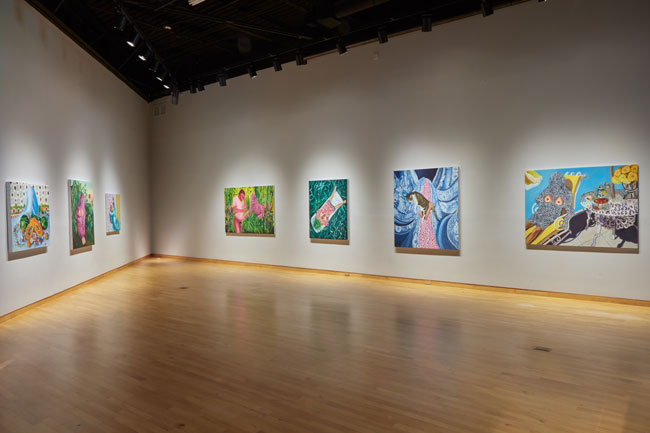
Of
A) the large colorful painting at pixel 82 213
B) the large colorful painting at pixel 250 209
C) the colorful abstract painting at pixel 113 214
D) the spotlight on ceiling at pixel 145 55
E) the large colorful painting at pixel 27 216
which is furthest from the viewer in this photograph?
the large colorful painting at pixel 250 209

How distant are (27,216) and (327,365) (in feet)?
17.8

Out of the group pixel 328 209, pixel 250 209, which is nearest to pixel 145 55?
pixel 250 209

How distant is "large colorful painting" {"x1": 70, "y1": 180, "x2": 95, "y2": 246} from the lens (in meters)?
8.11

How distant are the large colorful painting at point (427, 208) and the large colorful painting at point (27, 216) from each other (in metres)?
6.50

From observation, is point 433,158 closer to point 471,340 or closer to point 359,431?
point 471,340

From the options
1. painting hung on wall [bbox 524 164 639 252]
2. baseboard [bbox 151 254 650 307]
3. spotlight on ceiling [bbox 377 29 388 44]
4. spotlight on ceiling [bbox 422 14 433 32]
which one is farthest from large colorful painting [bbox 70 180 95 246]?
painting hung on wall [bbox 524 164 639 252]

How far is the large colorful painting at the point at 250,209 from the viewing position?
10766mm

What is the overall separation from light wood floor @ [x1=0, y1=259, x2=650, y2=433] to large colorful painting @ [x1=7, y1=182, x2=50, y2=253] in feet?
3.68

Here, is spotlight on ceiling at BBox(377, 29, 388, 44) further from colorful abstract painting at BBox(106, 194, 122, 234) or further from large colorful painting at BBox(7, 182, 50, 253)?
colorful abstract painting at BBox(106, 194, 122, 234)

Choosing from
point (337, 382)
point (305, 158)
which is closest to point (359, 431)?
point (337, 382)

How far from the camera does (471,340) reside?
4.93 m

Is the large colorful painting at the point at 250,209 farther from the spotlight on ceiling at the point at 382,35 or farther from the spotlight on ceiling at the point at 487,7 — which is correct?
the spotlight on ceiling at the point at 487,7

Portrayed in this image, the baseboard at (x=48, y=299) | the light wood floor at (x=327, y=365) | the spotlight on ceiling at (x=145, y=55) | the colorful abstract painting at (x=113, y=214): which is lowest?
the light wood floor at (x=327, y=365)

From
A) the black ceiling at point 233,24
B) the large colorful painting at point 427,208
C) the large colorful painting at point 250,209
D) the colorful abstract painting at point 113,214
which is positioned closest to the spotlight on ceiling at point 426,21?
the black ceiling at point 233,24
